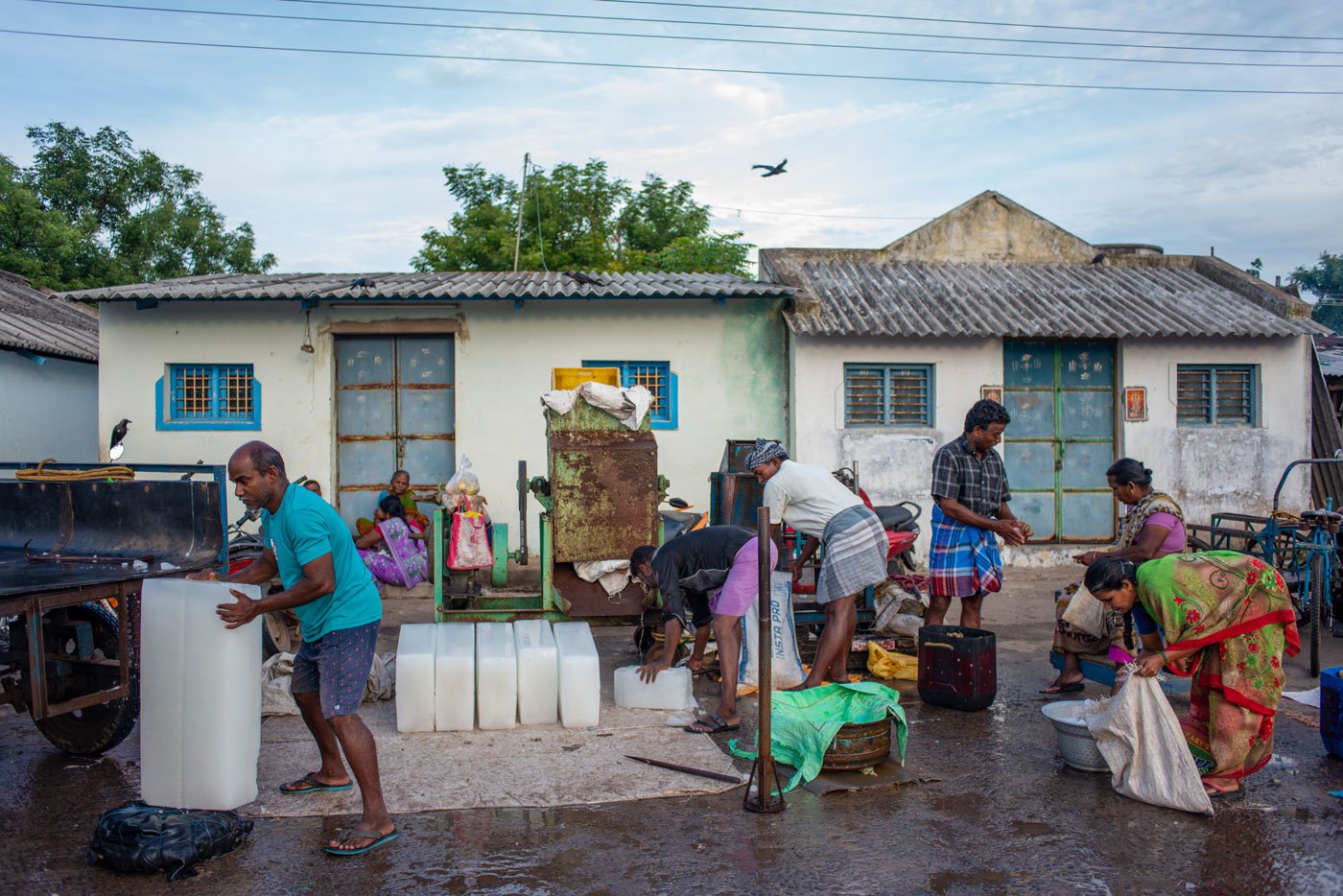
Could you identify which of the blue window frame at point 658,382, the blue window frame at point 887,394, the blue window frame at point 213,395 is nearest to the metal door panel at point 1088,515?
the blue window frame at point 887,394

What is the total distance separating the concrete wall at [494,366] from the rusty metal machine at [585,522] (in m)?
4.66

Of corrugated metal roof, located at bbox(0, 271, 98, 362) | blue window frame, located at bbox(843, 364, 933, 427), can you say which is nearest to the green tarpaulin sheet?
blue window frame, located at bbox(843, 364, 933, 427)

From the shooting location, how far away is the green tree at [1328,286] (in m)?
40.4

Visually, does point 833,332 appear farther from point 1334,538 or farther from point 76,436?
point 76,436

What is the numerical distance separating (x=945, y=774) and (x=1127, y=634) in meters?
1.82

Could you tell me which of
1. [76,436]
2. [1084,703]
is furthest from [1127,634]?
[76,436]

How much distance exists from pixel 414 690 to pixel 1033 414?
29.9ft

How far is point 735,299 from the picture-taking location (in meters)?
12.3

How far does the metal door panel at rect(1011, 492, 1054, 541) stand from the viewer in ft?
41.7

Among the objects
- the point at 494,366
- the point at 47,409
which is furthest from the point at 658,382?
the point at 47,409

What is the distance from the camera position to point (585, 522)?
7.32 metres

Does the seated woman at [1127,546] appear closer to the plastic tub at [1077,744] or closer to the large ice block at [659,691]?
the plastic tub at [1077,744]

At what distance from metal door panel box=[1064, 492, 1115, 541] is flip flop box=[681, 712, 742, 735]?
8.04 meters

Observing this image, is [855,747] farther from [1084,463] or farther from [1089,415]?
[1089,415]
